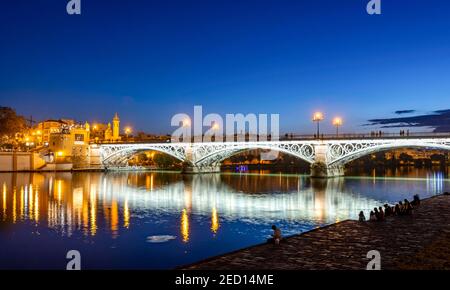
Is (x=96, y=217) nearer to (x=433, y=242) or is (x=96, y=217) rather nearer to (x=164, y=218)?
(x=164, y=218)

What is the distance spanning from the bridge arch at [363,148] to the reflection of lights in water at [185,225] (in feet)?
121

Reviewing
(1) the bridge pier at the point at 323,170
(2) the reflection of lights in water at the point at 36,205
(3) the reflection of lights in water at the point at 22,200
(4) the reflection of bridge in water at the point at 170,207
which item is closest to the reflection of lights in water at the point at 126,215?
(4) the reflection of bridge in water at the point at 170,207

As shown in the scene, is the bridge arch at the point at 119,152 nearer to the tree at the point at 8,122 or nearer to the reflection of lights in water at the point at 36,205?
the tree at the point at 8,122

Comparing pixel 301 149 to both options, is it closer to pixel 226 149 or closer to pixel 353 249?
pixel 226 149

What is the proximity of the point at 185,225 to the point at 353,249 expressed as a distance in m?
Result: 12.7

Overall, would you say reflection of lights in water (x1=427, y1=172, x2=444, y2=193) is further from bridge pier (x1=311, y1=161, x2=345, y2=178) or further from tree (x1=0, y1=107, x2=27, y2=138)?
tree (x1=0, y1=107, x2=27, y2=138)

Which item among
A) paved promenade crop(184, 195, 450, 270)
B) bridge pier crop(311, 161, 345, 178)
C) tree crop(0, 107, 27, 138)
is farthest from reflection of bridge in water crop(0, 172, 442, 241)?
tree crop(0, 107, 27, 138)

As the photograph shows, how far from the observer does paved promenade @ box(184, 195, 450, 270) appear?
43.2 ft

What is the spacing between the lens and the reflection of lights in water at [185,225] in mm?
22384

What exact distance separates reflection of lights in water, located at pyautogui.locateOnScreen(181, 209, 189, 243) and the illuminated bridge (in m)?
37.1

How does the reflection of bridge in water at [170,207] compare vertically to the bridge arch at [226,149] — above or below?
below
